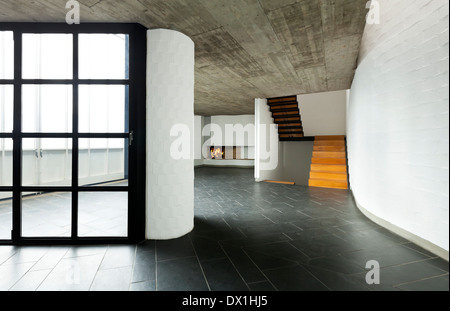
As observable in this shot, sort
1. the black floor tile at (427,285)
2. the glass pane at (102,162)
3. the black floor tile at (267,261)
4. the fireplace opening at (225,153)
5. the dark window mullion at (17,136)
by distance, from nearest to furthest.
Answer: the black floor tile at (427,285), the black floor tile at (267,261), the dark window mullion at (17,136), the glass pane at (102,162), the fireplace opening at (225,153)

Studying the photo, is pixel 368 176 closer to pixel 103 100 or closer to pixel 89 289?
pixel 89 289

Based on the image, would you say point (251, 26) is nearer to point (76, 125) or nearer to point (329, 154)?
point (76, 125)

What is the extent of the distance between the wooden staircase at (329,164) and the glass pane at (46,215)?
20.7 feet

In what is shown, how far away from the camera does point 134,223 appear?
8.56 ft

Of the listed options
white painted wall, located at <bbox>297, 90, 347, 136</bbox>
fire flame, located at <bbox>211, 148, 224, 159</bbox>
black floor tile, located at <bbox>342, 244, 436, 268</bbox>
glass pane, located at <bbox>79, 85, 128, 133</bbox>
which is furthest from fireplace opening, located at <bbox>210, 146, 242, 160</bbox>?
black floor tile, located at <bbox>342, 244, 436, 268</bbox>

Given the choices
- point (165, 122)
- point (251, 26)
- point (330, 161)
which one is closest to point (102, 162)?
point (165, 122)

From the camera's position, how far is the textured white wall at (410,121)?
1.16 metres

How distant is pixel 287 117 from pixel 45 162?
827cm

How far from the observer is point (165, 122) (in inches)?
105

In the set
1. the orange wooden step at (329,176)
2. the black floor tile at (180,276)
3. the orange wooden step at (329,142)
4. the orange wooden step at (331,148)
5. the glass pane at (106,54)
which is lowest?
the black floor tile at (180,276)

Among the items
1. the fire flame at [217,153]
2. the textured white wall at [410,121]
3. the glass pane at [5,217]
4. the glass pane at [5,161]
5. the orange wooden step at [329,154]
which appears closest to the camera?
the textured white wall at [410,121]

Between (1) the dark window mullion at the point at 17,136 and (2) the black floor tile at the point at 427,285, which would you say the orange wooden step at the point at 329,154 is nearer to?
(2) the black floor tile at the point at 427,285

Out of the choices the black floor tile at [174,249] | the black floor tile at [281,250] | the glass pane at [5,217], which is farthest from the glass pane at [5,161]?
the black floor tile at [281,250]

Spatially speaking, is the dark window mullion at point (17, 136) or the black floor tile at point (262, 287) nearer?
the black floor tile at point (262, 287)
